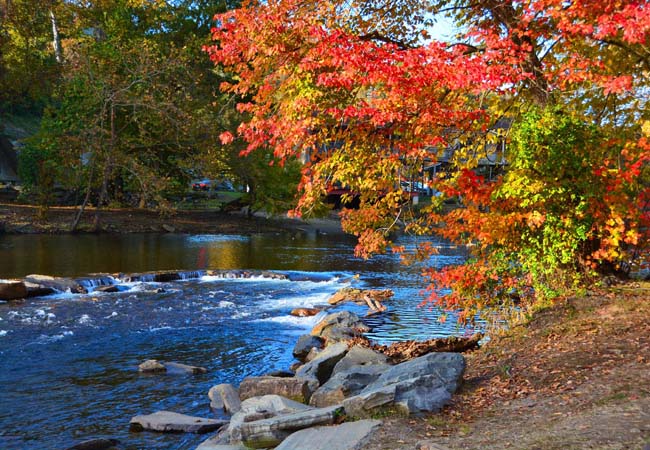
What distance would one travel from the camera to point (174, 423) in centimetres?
865

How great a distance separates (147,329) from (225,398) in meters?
5.76

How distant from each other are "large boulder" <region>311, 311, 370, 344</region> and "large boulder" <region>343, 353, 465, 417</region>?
224 inches

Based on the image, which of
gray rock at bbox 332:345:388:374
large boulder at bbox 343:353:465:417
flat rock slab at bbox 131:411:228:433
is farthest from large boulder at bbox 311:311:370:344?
large boulder at bbox 343:353:465:417

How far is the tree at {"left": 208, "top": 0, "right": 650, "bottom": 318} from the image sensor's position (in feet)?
30.5

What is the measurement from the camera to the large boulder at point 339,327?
1377cm

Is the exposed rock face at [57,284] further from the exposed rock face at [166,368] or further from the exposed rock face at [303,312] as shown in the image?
the exposed rock face at [166,368]

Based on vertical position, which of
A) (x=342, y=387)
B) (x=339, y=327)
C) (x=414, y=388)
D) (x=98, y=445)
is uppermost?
(x=414, y=388)

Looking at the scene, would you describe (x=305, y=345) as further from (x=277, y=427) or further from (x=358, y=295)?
(x=277, y=427)

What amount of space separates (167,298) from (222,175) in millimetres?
20155

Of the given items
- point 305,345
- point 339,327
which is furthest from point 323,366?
point 339,327

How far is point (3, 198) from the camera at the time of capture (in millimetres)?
38688

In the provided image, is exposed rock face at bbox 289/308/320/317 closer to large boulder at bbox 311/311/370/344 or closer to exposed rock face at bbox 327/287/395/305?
exposed rock face at bbox 327/287/395/305

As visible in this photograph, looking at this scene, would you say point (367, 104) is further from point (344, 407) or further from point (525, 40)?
point (344, 407)

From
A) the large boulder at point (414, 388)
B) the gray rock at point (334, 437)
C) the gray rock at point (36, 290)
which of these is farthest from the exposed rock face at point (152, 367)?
the gray rock at point (36, 290)
